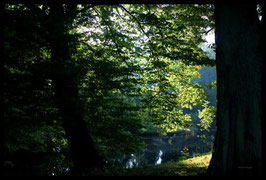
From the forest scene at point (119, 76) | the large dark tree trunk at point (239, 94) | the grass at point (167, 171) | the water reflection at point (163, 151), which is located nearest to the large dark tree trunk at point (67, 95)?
A: the forest scene at point (119, 76)

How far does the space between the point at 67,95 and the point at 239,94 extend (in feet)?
12.6

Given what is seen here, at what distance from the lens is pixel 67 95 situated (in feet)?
16.6

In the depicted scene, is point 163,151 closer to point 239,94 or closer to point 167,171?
point 167,171

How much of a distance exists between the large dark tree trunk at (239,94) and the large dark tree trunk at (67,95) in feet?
10.6

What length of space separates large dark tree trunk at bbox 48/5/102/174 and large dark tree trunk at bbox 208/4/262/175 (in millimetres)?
3234

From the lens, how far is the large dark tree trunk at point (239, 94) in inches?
134

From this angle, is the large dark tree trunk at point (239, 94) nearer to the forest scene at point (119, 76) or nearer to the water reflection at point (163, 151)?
the forest scene at point (119, 76)

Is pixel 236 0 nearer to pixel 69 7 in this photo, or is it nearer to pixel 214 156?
pixel 214 156

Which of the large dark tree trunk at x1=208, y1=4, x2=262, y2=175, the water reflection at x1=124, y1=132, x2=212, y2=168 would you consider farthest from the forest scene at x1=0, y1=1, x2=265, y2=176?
the water reflection at x1=124, y1=132, x2=212, y2=168

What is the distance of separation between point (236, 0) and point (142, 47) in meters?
4.05

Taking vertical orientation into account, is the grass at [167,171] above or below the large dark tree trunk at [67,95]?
below

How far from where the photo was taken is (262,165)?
333 cm

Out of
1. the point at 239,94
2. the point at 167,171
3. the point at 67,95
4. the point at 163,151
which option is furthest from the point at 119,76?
the point at 163,151

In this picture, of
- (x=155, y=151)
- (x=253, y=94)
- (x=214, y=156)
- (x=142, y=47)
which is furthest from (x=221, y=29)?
(x=155, y=151)
